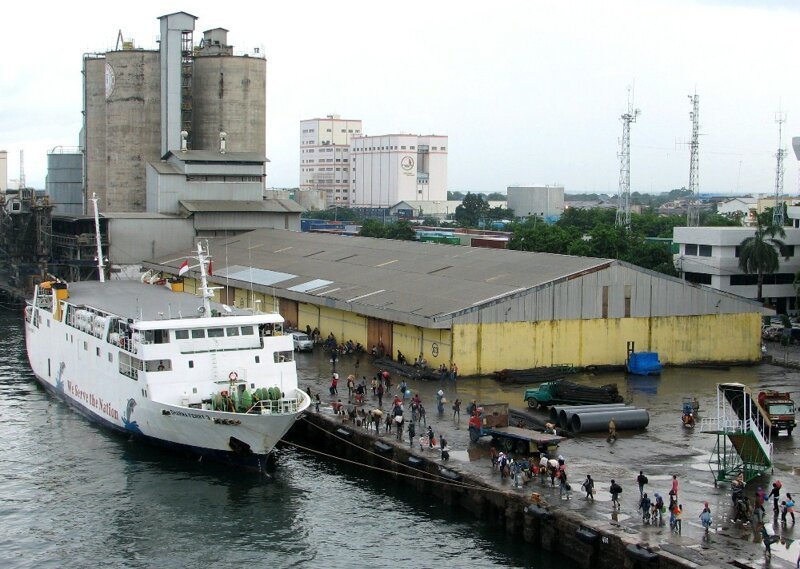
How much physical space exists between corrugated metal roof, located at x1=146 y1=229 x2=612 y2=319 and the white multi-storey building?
20.9m

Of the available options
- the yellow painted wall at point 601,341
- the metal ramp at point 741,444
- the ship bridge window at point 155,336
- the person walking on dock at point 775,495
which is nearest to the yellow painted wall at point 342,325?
the yellow painted wall at point 601,341

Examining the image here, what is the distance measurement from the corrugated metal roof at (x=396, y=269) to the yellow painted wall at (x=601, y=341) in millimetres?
1999

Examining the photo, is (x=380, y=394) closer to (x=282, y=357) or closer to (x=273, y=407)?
(x=282, y=357)

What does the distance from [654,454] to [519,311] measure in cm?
1655

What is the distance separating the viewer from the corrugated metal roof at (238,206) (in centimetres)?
9269

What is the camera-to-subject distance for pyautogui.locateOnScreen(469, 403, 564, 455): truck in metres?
37.8

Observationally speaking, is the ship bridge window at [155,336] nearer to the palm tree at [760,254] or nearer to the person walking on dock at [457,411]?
the person walking on dock at [457,411]

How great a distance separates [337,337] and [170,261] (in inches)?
1107

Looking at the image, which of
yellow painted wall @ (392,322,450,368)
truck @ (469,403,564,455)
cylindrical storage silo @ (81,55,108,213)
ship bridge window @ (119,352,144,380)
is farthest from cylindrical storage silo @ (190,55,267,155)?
truck @ (469,403,564,455)

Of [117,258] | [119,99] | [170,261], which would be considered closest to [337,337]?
[170,261]

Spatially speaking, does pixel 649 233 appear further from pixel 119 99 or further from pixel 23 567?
pixel 23 567

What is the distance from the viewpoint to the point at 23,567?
104ft

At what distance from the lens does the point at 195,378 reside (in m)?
42.4

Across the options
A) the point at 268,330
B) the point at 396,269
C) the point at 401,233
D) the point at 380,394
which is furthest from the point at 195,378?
the point at 401,233
